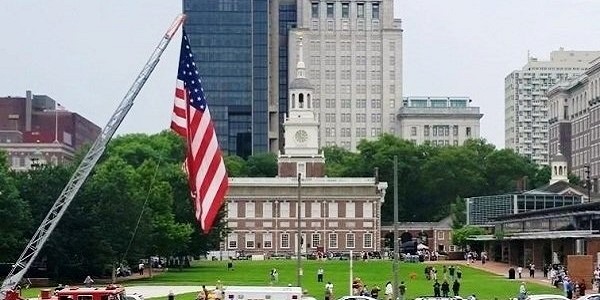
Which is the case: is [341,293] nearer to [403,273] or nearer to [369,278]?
[369,278]

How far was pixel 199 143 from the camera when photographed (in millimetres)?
36438

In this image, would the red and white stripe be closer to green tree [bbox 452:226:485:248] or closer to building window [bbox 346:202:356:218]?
green tree [bbox 452:226:485:248]

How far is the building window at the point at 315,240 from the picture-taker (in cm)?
15425

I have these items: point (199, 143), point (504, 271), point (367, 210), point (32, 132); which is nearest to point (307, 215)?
point (367, 210)

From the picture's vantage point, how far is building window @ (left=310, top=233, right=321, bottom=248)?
154 m

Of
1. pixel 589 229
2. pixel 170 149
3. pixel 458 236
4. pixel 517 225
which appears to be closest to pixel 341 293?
pixel 589 229

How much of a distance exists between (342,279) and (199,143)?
5539 cm

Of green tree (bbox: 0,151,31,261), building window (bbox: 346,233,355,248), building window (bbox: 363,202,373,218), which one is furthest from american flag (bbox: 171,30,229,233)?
building window (bbox: 346,233,355,248)

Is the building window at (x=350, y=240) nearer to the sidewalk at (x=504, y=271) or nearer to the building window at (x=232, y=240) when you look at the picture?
the building window at (x=232, y=240)

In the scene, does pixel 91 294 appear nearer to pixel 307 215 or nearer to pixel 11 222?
pixel 11 222

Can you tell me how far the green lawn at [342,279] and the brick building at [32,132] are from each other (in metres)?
73.9

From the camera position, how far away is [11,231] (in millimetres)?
81062

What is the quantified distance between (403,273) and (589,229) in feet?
46.1

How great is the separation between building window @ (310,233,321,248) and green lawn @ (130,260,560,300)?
108ft
